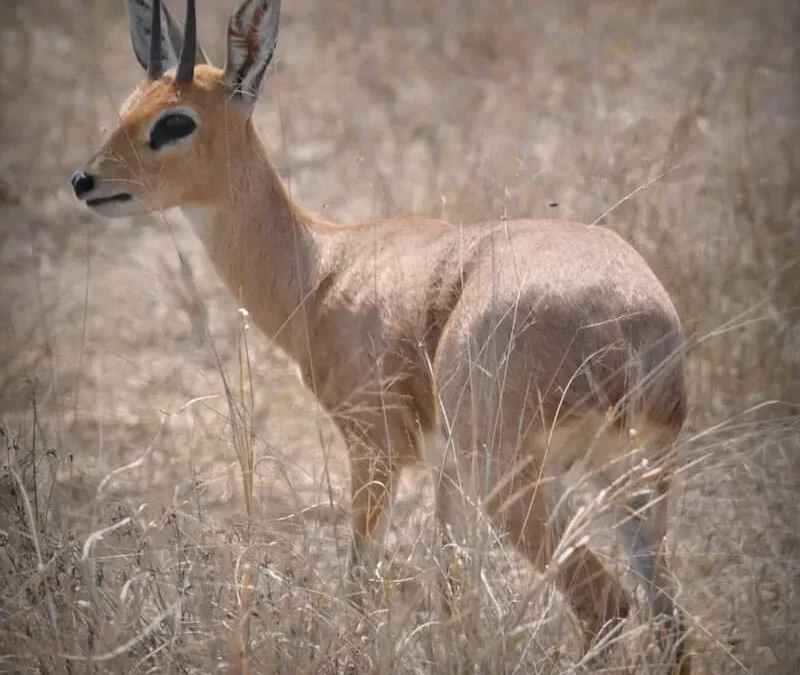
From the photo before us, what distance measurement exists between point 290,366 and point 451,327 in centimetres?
255

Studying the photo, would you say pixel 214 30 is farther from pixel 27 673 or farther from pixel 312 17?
pixel 27 673

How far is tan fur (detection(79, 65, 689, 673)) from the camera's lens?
392cm

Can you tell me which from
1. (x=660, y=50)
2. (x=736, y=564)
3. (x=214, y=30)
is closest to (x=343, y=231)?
(x=736, y=564)

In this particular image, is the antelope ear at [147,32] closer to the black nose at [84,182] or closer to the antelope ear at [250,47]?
the antelope ear at [250,47]

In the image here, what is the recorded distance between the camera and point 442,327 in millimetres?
4445

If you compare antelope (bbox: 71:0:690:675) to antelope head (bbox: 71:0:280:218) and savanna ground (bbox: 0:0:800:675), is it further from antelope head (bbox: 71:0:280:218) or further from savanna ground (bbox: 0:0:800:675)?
savanna ground (bbox: 0:0:800:675)

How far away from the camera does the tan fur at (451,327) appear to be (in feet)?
12.9

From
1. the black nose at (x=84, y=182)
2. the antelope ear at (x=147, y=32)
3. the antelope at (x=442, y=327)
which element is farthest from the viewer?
the antelope ear at (x=147, y=32)

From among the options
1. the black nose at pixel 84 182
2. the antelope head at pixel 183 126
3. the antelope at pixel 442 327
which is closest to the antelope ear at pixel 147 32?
the antelope at pixel 442 327

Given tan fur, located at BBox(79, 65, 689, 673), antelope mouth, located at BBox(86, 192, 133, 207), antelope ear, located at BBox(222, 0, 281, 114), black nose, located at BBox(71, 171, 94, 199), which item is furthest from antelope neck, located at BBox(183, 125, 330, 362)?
black nose, located at BBox(71, 171, 94, 199)

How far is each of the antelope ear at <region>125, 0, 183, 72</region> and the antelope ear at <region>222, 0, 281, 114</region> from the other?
0.45 m

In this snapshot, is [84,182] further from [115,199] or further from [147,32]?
[147,32]

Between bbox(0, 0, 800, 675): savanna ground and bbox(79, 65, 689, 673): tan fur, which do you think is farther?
bbox(79, 65, 689, 673): tan fur

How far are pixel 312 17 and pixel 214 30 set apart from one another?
95 centimetres
